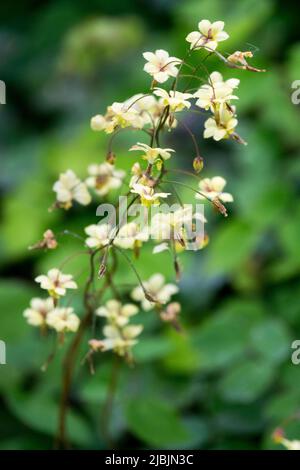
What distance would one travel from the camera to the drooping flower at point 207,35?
0.74 metres

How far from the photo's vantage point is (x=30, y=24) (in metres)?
2.10

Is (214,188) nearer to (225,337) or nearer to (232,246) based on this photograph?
(225,337)

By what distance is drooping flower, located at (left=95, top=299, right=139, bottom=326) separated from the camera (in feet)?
2.83

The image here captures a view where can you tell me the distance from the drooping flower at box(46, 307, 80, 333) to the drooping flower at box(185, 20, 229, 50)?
34 centimetres

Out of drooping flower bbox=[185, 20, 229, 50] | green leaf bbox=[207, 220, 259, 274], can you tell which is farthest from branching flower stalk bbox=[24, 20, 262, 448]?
green leaf bbox=[207, 220, 259, 274]

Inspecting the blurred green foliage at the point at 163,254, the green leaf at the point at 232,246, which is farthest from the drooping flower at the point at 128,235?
the green leaf at the point at 232,246

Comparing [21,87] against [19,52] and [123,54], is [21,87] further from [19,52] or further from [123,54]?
[123,54]

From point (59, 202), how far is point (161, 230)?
171mm

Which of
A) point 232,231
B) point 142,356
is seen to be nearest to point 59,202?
point 142,356

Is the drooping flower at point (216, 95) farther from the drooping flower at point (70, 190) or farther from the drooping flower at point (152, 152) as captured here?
the drooping flower at point (70, 190)

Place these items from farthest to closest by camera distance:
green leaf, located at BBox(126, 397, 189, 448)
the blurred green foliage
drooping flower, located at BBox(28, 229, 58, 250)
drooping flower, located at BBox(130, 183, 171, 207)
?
the blurred green foliage → green leaf, located at BBox(126, 397, 189, 448) → drooping flower, located at BBox(28, 229, 58, 250) → drooping flower, located at BBox(130, 183, 171, 207)

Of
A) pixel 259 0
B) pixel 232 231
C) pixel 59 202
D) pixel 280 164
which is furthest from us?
pixel 259 0

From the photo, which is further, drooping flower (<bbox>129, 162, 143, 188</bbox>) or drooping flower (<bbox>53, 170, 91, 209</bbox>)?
drooping flower (<bbox>53, 170, 91, 209</bbox>)

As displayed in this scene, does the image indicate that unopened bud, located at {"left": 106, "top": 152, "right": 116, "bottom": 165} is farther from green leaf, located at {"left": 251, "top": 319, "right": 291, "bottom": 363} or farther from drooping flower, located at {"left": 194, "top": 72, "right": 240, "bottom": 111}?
green leaf, located at {"left": 251, "top": 319, "right": 291, "bottom": 363}
